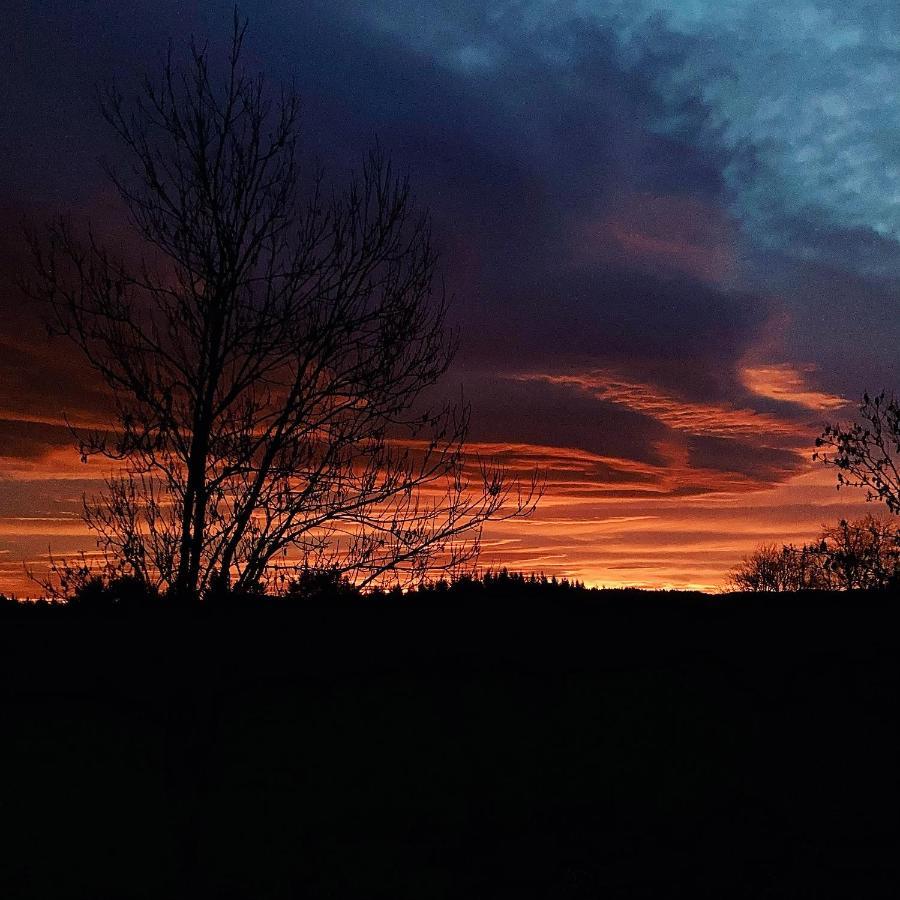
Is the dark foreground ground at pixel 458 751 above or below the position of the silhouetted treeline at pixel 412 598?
below

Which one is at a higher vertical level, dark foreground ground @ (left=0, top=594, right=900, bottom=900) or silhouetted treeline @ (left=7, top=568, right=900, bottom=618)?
silhouetted treeline @ (left=7, top=568, right=900, bottom=618)

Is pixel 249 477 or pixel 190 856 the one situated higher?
pixel 249 477

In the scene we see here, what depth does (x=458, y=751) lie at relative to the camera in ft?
33.8

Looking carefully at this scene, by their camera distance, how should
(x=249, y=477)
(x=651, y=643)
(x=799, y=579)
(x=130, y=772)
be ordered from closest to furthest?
(x=249, y=477) < (x=130, y=772) < (x=651, y=643) < (x=799, y=579)

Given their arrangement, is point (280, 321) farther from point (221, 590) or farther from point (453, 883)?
point (453, 883)

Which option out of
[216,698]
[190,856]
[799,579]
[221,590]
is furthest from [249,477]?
[799,579]

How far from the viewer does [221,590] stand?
7027mm

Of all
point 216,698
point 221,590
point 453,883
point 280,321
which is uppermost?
point 280,321

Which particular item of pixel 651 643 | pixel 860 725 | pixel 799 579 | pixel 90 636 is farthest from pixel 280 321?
pixel 799 579

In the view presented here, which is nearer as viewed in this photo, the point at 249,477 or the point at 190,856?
the point at 190,856

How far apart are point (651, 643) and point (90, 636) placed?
6453mm

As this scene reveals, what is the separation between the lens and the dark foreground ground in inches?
330

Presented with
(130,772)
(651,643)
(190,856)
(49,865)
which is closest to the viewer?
(190,856)

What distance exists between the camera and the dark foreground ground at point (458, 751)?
8.38m
